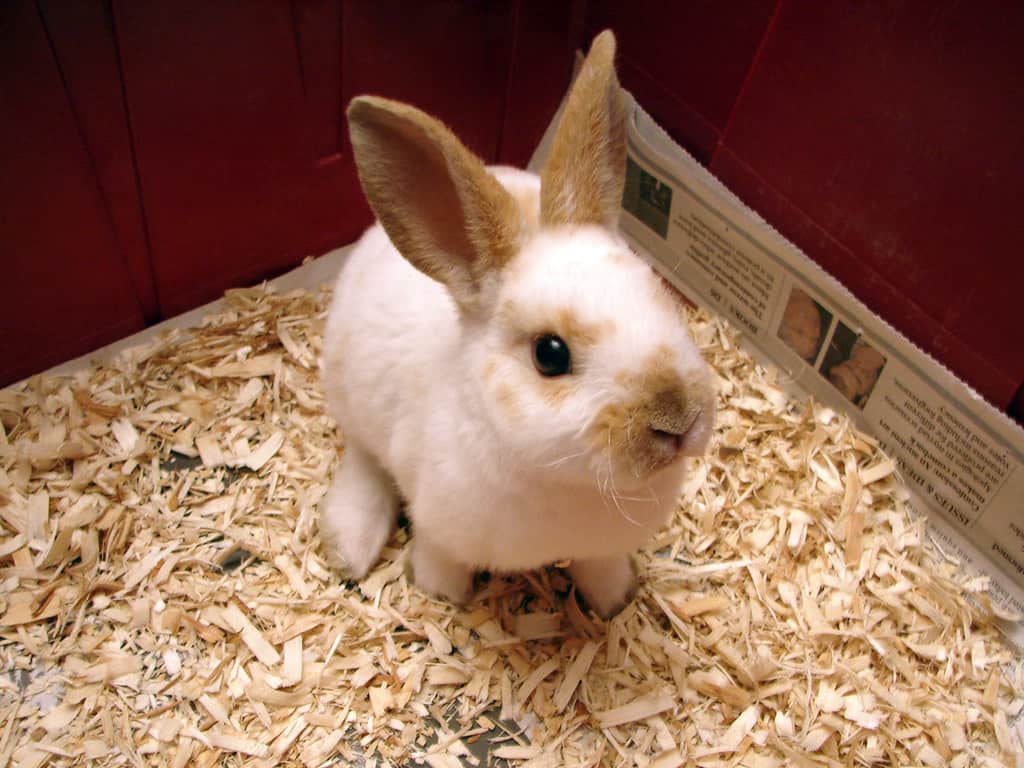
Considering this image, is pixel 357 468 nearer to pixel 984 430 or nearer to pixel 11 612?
pixel 11 612

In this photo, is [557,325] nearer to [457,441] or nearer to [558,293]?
[558,293]

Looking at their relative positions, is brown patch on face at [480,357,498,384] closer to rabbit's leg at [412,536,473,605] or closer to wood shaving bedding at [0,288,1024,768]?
rabbit's leg at [412,536,473,605]

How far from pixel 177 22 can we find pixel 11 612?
117 cm

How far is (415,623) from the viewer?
67.2 inches

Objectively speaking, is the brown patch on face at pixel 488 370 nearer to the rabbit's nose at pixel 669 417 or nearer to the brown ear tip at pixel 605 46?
the rabbit's nose at pixel 669 417

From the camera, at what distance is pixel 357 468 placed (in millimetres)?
1813

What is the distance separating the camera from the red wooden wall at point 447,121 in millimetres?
1652

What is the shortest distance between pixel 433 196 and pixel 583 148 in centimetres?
22

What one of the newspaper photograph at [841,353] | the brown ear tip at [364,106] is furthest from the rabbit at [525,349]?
the newspaper photograph at [841,353]

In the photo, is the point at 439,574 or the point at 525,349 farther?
A: the point at 439,574

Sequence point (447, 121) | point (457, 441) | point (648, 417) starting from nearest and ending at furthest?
point (648, 417), point (457, 441), point (447, 121)

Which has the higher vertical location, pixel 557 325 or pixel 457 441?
pixel 557 325

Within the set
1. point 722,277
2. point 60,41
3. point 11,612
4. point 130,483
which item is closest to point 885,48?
point 722,277

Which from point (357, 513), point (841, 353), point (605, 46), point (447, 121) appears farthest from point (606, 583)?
point (447, 121)
